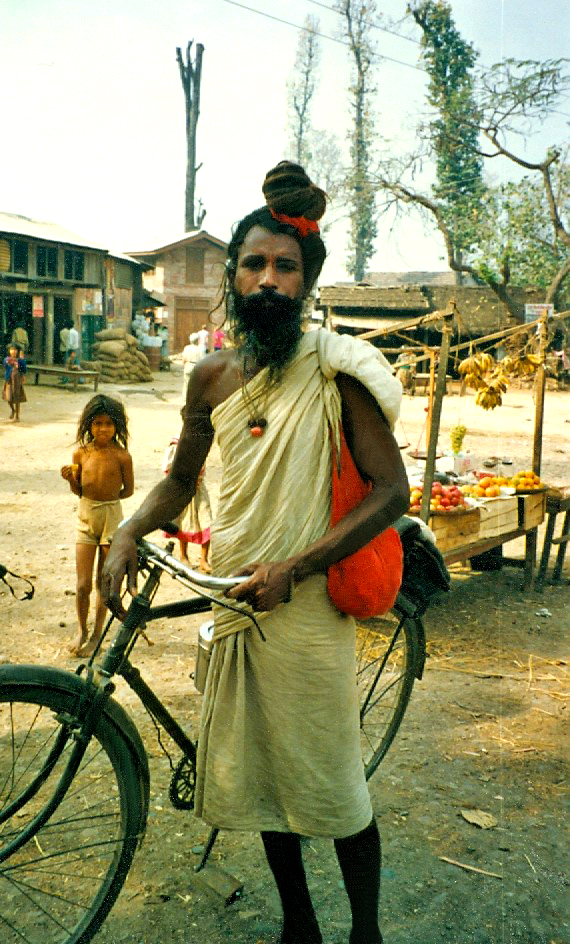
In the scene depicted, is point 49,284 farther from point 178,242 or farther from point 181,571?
point 181,571

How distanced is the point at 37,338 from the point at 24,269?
7.32 ft

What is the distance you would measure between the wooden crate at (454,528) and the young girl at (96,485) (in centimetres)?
204

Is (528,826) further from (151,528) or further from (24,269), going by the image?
(24,269)

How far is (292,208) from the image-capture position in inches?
83.4

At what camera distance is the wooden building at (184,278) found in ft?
128

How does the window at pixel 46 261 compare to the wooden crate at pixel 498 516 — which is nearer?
the wooden crate at pixel 498 516

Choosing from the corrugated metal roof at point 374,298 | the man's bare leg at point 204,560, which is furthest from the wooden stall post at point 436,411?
the corrugated metal roof at point 374,298

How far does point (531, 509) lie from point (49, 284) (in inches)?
916

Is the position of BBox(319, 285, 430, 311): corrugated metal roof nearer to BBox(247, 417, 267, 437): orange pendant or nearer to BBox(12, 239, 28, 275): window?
BBox(12, 239, 28, 275): window

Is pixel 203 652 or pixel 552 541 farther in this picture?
pixel 552 541

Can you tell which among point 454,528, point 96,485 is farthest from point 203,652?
point 454,528

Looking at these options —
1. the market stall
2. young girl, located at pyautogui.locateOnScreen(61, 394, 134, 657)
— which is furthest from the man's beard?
the market stall

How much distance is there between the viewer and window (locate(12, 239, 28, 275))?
24984mm

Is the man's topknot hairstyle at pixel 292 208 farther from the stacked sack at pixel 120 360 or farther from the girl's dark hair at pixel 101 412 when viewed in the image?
the stacked sack at pixel 120 360
